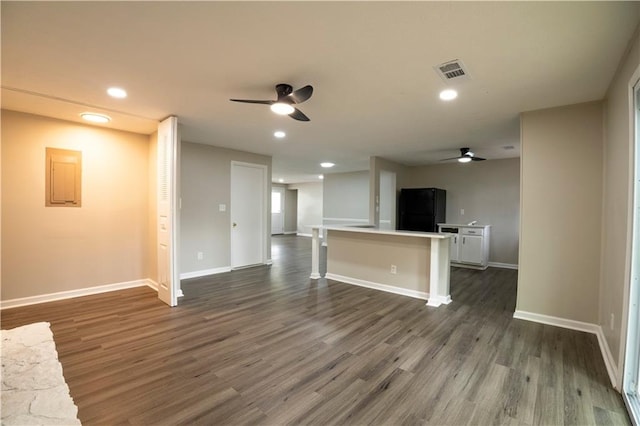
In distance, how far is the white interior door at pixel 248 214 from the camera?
5883mm

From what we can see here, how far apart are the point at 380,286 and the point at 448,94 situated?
294 centimetres

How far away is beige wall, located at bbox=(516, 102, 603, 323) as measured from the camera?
3.03 m

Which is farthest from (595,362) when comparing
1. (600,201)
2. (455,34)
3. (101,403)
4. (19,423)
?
(19,423)

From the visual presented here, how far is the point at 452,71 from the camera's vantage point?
7.93 ft

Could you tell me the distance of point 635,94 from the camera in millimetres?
1967

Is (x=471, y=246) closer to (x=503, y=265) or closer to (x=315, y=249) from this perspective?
(x=503, y=265)

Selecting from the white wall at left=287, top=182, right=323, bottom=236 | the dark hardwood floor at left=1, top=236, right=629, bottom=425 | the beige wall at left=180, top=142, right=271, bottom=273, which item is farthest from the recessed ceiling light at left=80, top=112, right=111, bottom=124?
the white wall at left=287, top=182, right=323, bottom=236

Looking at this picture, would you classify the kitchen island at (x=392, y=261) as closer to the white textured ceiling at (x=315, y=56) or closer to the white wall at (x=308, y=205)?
the white textured ceiling at (x=315, y=56)

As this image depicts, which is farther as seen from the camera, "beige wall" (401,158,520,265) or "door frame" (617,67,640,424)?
"beige wall" (401,158,520,265)

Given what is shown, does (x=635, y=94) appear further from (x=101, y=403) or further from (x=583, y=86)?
(x=101, y=403)

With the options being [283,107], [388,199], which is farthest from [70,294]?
A: [388,199]

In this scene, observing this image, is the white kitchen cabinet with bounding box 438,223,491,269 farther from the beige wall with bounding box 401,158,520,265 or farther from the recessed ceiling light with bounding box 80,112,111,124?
the recessed ceiling light with bounding box 80,112,111,124

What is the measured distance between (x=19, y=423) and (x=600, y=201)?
5.14 metres

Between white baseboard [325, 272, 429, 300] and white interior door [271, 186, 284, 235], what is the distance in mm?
7722
